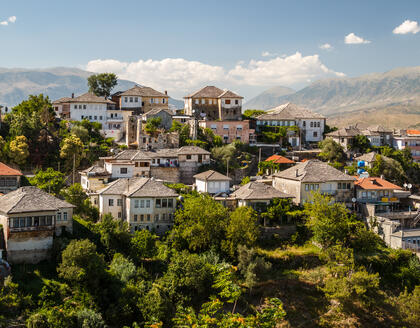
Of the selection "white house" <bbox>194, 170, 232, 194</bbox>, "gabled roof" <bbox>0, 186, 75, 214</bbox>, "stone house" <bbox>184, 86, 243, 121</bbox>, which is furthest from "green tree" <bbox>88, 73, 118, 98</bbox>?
"gabled roof" <bbox>0, 186, 75, 214</bbox>

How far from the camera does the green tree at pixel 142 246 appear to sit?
4147 centimetres

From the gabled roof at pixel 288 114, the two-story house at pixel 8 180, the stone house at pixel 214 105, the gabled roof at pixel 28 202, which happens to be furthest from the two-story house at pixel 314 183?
the two-story house at pixel 8 180

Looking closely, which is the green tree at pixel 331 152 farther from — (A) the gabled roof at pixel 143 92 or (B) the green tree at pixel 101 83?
(B) the green tree at pixel 101 83

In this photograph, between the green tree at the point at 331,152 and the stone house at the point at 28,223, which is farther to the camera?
the green tree at the point at 331,152

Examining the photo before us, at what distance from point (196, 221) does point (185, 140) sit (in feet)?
87.1

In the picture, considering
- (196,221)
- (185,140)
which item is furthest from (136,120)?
(196,221)

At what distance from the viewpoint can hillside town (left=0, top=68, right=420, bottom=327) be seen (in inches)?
1655

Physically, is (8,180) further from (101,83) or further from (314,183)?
(101,83)

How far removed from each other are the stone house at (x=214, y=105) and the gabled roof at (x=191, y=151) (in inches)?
608

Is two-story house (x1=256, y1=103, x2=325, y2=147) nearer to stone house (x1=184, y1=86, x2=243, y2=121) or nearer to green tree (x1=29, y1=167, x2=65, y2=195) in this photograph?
stone house (x1=184, y1=86, x2=243, y2=121)

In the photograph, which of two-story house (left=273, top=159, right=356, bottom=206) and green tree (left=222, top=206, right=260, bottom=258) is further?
two-story house (left=273, top=159, right=356, bottom=206)

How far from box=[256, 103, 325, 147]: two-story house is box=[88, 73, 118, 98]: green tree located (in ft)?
105

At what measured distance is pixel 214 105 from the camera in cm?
8206

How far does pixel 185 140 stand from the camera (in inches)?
2721
